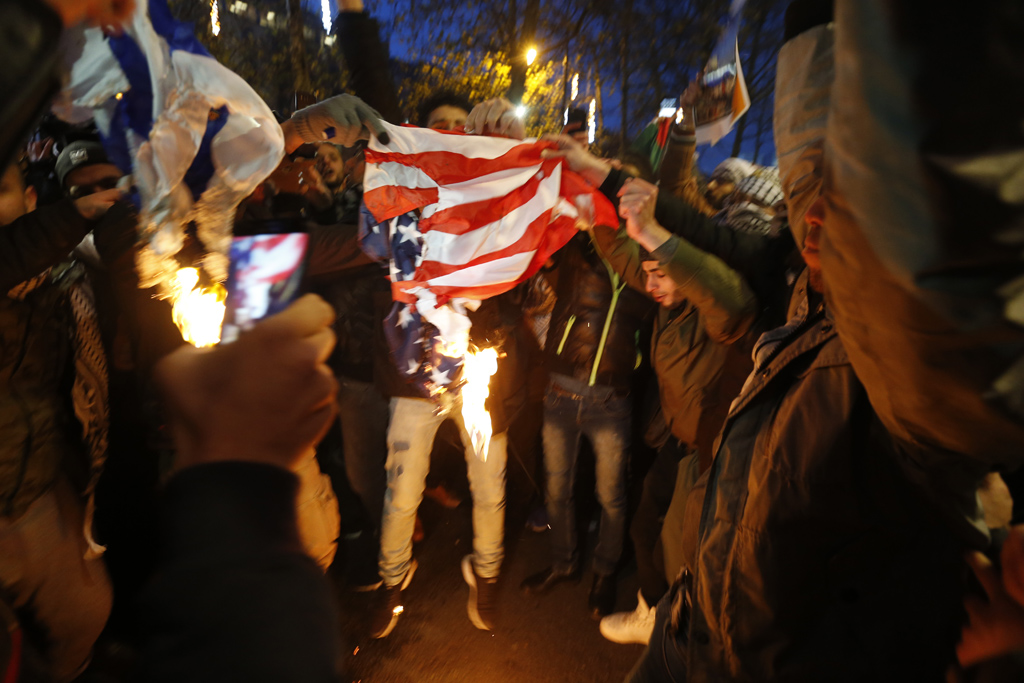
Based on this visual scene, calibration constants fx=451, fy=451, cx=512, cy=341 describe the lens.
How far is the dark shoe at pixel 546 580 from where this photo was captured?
3125 millimetres

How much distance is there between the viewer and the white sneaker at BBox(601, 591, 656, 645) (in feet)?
9.16

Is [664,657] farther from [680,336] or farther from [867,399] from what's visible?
[680,336]

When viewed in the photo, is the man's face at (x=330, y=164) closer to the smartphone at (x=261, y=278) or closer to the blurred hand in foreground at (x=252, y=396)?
the smartphone at (x=261, y=278)

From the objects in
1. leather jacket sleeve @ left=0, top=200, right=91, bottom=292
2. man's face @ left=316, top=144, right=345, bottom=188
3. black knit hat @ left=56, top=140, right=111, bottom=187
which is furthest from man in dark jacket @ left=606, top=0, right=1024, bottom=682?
black knit hat @ left=56, top=140, right=111, bottom=187

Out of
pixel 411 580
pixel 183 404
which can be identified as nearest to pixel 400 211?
pixel 183 404

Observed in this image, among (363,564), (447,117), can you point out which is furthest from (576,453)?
(447,117)

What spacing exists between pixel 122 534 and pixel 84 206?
2445 millimetres

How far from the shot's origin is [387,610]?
9.18 feet

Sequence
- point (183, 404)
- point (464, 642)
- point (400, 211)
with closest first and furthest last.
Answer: point (183, 404) < point (400, 211) < point (464, 642)

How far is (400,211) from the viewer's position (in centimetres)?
252

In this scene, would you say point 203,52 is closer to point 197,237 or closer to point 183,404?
point 197,237

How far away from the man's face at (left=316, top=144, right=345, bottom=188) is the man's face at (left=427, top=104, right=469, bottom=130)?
3.30ft

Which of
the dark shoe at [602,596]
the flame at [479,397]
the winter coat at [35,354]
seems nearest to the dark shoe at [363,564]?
the flame at [479,397]

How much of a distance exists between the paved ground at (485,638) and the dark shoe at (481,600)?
0.05 metres
